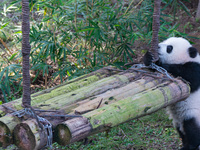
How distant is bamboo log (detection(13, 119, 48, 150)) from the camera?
146cm

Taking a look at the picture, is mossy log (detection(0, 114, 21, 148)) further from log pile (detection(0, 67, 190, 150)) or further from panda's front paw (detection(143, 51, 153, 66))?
panda's front paw (detection(143, 51, 153, 66))

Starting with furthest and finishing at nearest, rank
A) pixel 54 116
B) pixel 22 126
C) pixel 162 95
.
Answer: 1. pixel 162 95
2. pixel 54 116
3. pixel 22 126

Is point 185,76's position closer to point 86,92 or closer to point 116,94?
point 116,94

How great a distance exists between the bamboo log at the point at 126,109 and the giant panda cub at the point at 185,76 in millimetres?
359

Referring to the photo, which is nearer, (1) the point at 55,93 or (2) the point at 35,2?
(1) the point at 55,93

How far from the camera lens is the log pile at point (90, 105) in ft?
4.92

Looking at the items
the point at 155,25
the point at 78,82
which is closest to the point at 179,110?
the point at 155,25

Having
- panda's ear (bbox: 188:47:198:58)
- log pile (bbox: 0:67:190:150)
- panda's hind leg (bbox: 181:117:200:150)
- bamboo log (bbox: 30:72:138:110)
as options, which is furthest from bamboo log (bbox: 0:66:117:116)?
panda's hind leg (bbox: 181:117:200:150)

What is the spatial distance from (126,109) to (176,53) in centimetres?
126

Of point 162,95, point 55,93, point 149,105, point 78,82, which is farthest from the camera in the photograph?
point 78,82

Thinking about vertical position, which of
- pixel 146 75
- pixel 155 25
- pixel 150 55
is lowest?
pixel 146 75

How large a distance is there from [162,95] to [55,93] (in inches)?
35.5

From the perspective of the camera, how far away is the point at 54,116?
5.51ft

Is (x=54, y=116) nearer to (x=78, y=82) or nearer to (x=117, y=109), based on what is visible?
(x=117, y=109)
